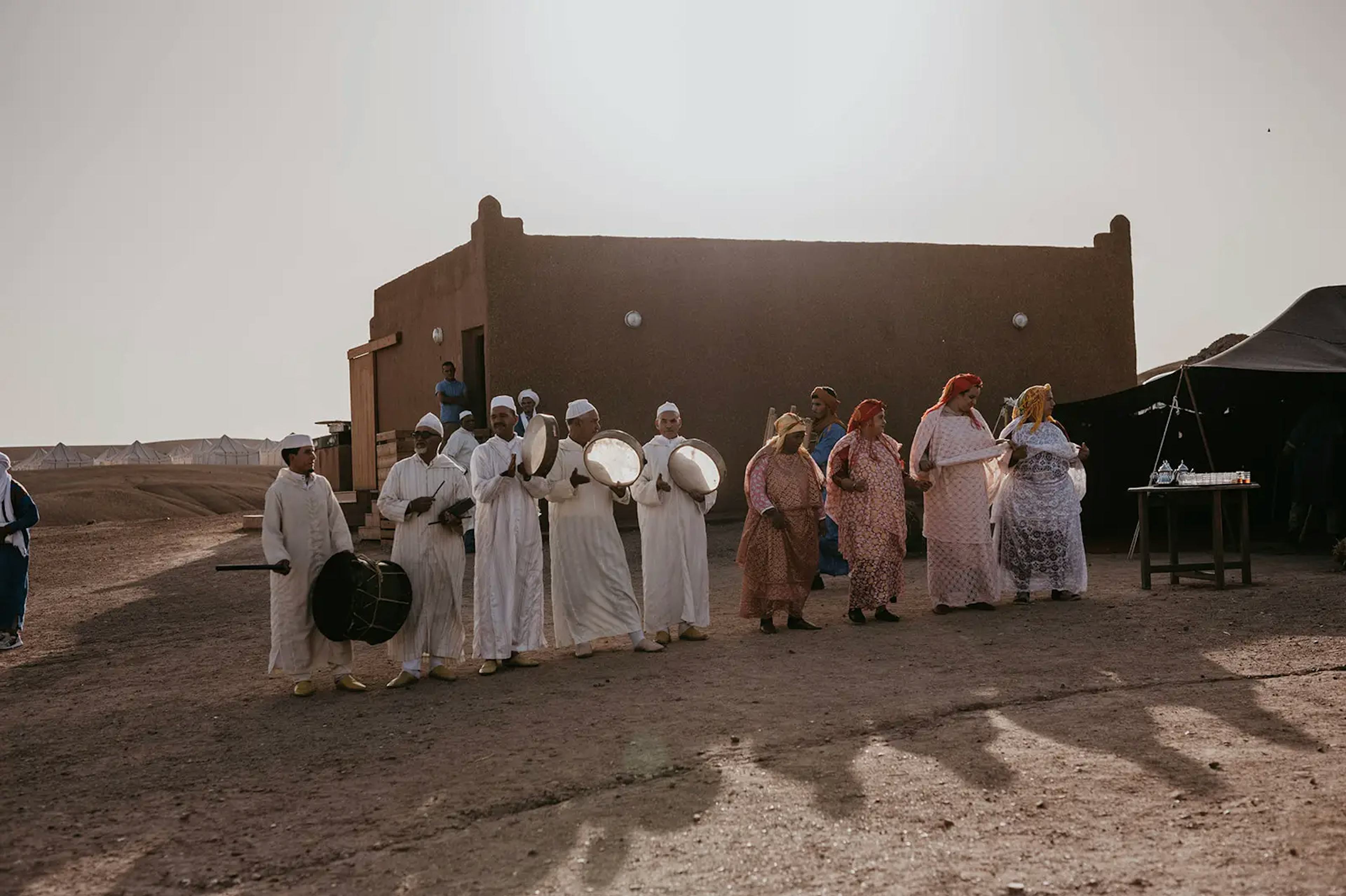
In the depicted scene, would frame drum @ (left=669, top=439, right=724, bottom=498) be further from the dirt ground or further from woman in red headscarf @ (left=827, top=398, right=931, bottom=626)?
the dirt ground

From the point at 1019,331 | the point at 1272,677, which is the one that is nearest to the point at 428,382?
the point at 1019,331

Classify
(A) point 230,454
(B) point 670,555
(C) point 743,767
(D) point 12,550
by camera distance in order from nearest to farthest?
(C) point 743,767 < (B) point 670,555 < (D) point 12,550 < (A) point 230,454

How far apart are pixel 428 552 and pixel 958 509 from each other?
3865 mm

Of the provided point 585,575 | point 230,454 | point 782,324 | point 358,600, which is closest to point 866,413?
point 585,575

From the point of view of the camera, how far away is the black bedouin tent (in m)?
12.5

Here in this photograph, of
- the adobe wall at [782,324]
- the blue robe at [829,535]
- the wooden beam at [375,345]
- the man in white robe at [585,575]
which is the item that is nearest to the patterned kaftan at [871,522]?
the blue robe at [829,535]

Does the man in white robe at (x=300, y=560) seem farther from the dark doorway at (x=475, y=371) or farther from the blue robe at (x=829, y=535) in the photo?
the dark doorway at (x=475, y=371)

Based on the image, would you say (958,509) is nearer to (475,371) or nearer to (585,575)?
(585,575)

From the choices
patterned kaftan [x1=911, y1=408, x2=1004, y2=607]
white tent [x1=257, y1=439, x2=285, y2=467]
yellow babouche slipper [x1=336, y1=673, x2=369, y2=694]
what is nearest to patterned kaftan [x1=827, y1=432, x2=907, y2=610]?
patterned kaftan [x1=911, y1=408, x2=1004, y2=607]

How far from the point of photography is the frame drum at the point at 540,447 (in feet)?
23.2

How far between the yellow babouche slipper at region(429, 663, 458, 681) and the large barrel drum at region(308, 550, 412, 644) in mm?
406

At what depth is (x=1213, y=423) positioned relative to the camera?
44.9ft

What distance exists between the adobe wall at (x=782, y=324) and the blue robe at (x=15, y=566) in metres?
6.89

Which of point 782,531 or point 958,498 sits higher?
point 958,498
